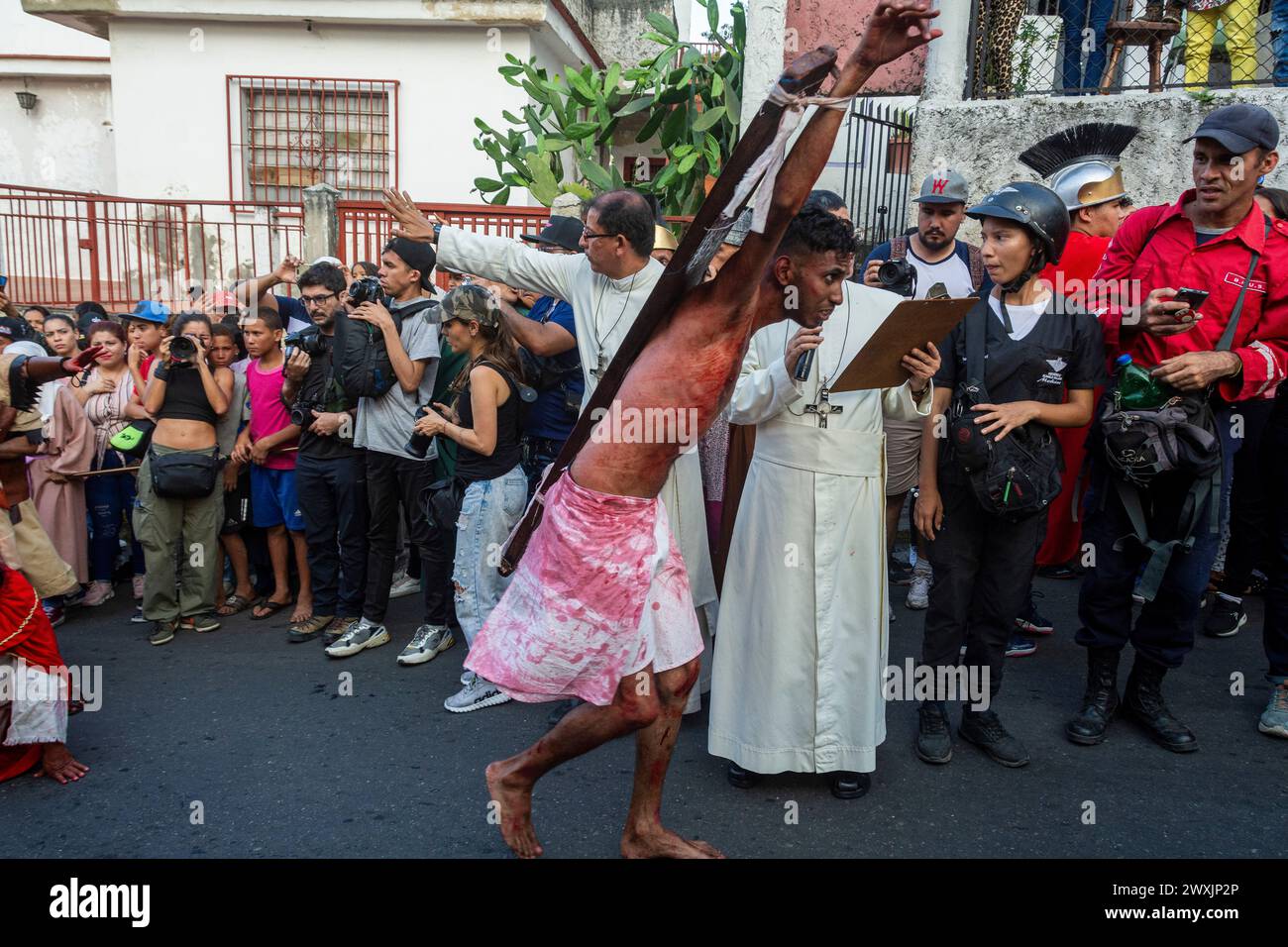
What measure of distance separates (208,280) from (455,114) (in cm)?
391

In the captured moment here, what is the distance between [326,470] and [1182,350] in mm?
4182

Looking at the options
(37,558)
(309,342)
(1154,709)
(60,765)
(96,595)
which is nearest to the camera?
(60,765)

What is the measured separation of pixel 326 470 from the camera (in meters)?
5.34

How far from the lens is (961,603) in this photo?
→ 3.83 m

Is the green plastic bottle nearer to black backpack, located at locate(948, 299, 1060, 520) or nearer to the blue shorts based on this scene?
black backpack, located at locate(948, 299, 1060, 520)

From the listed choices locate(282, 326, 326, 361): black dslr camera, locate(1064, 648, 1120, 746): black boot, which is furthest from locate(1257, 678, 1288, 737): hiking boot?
locate(282, 326, 326, 361): black dslr camera

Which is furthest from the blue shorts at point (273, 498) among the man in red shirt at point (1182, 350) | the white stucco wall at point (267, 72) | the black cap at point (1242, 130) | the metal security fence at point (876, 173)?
the white stucco wall at point (267, 72)

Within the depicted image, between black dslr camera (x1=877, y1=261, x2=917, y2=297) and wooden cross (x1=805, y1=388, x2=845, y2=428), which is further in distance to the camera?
black dslr camera (x1=877, y1=261, x2=917, y2=297)

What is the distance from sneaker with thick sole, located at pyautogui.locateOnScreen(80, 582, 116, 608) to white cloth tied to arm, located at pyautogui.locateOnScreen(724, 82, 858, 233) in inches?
215

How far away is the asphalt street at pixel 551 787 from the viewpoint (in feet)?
10.8

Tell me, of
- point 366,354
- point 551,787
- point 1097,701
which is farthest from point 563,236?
point 1097,701

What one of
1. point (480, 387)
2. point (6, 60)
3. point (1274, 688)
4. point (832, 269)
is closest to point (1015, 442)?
point (832, 269)

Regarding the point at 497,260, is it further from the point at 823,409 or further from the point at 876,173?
the point at 876,173

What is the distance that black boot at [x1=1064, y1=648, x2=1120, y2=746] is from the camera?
3986mm
